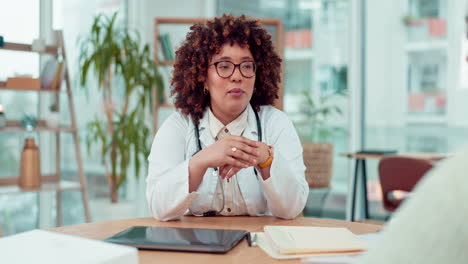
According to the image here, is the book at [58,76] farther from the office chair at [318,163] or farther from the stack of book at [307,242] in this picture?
the stack of book at [307,242]

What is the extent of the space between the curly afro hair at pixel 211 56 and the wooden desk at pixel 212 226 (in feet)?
1.59

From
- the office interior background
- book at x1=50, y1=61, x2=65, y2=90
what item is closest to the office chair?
the office interior background

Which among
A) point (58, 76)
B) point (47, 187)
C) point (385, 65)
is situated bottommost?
point (47, 187)

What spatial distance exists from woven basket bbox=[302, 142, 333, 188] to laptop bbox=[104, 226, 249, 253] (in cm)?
323

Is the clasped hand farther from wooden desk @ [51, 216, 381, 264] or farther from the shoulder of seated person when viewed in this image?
the shoulder of seated person

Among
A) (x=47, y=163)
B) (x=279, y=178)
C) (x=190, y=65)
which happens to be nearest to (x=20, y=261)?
(x=279, y=178)

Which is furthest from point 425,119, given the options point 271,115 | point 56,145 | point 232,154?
point 232,154

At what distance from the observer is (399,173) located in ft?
11.4

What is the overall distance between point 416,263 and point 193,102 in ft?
4.89

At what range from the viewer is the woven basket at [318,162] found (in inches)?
175

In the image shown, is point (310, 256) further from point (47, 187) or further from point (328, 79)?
point (328, 79)

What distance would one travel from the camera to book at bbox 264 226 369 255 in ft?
3.53

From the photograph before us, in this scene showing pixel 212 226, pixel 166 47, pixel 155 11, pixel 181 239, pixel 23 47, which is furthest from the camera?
pixel 155 11

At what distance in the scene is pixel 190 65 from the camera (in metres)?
1.94
